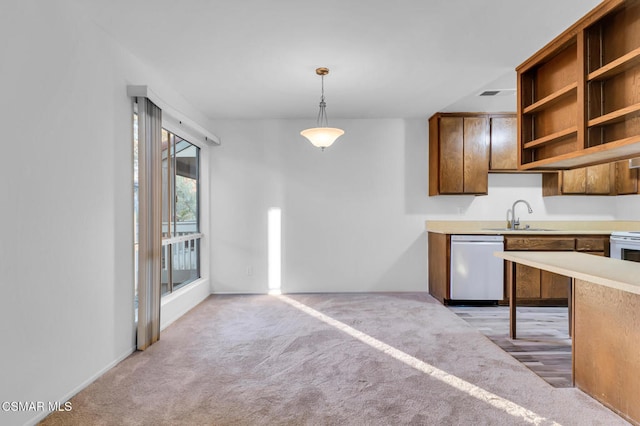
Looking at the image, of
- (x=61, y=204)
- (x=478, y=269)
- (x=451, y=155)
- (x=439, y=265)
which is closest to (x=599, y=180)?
(x=451, y=155)

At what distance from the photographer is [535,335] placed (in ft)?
11.4

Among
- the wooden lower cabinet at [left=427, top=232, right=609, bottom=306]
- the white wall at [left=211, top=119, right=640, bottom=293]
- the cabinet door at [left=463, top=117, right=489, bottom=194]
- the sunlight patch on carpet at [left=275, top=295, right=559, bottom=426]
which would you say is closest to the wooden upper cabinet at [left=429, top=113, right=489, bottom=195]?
the cabinet door at [left=463, top=117, right=489, bottom=194]

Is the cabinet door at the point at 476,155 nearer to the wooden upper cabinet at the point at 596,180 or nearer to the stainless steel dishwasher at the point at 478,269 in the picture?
the stainless steel dishwasher at the point at 478,269

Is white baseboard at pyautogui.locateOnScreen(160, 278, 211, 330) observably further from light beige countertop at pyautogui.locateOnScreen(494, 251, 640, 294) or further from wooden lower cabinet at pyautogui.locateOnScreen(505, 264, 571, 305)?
wooden lower cabinet at pyautogui.locateOnScreen(505, 264, 571, 305)

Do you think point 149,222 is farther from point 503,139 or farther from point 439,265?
point 503,139

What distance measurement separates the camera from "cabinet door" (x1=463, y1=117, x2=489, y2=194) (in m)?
4.94

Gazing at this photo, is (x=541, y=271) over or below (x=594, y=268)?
below

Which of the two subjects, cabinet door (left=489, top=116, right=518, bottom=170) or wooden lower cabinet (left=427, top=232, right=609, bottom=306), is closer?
wooden lower cabinet (left=427, top=232, right=609, bottom=306)

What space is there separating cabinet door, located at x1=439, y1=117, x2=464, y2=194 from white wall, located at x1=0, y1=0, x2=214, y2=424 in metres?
3.78

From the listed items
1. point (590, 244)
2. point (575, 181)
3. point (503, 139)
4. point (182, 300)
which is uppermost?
point (503, 139)

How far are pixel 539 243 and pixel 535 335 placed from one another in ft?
4.74

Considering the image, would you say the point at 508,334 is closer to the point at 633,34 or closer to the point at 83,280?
the point at 633,34

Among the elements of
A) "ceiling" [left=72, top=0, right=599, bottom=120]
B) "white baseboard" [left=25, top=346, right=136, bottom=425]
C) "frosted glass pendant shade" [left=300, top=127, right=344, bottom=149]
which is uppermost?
"ceiling" [left=72, top=0, right=599, bottom=120]

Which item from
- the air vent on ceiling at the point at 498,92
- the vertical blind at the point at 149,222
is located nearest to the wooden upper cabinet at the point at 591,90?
the air vent on ceiling at the point at 498,92
